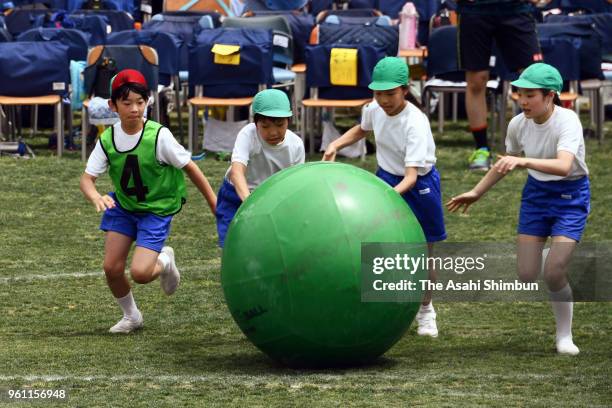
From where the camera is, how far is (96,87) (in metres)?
15.8

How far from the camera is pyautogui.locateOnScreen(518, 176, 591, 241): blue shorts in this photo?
827cm

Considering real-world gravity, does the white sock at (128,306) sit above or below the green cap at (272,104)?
below

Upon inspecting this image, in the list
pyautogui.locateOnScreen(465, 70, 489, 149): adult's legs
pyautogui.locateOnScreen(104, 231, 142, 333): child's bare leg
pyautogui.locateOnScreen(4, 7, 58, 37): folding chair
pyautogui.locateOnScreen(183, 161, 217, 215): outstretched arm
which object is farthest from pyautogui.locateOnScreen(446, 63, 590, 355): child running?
pyautogui.locateOnScreen(4, 7, 58, 37): folding chair

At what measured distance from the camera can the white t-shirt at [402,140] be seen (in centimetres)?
866

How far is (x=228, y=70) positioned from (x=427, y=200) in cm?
742

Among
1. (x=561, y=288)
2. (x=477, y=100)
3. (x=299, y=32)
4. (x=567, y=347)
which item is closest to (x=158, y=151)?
(x=561, y=288)

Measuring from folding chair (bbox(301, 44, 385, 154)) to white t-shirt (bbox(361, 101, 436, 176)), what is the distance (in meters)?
6.70

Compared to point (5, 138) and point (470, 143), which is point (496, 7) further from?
point (5, 138)

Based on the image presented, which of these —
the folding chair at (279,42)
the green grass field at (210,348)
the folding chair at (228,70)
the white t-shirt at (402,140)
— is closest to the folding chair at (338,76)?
the folding chair at (228,70)

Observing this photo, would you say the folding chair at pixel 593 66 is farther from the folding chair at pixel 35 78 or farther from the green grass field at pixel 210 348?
the folding chair at pixel 35 78

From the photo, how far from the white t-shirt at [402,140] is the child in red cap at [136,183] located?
1121 mm

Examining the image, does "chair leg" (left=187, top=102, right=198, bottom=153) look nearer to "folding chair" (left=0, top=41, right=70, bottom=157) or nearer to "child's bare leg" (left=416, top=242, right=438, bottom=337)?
"folding chair" (left=0, top=41, right=70, bottom=157)

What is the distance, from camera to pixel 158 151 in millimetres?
8734

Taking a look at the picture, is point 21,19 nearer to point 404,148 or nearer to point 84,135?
point 84,135
